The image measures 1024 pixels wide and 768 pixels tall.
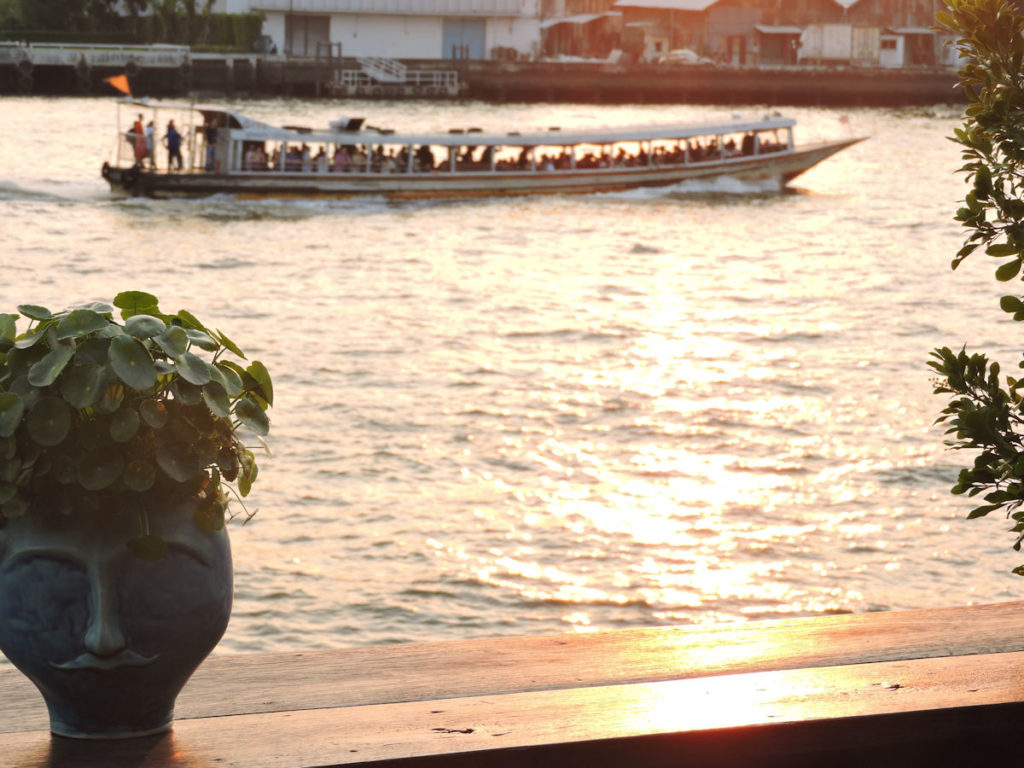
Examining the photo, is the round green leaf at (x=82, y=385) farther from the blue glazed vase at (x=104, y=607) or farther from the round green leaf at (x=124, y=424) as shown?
the blue glazed vase at (x=104, y=607)

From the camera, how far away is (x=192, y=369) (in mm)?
2057

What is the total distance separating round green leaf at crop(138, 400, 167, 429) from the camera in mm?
2029

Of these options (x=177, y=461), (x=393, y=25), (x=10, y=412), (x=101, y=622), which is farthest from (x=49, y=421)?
(x=393, y=25)

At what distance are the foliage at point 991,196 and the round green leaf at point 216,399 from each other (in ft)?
3.87

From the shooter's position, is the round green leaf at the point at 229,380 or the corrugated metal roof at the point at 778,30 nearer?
the round green leaf at the point at 229,380

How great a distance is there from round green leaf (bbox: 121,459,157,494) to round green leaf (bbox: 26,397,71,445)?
0.09m

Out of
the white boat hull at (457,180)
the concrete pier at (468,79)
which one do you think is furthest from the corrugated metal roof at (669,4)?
the white boat hull at (457,180)

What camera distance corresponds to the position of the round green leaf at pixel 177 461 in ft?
6.68

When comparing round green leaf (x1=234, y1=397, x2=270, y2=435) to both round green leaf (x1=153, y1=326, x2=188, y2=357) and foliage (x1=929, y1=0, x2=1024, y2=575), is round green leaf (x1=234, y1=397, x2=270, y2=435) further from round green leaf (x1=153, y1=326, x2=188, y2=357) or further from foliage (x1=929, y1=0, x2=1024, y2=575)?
Answer: foliage (x1=929, y1=0, x2=1024, y2=575)

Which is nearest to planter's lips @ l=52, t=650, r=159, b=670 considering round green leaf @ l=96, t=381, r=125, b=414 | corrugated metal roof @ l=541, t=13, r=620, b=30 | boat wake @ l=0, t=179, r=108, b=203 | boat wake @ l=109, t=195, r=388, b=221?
round green leaf @ l=96, t=381, r=125, b=414

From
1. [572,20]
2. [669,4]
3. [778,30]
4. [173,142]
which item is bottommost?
[173,142]

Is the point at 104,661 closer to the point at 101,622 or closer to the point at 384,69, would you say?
the point at 101,622

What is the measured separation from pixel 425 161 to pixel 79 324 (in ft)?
92.0

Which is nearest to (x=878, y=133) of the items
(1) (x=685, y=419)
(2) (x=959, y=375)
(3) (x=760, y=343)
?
(3) (x=760, y=343)
